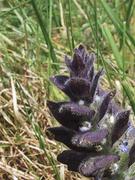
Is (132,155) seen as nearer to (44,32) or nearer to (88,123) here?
(88,123)

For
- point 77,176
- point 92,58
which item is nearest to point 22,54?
point 77,176

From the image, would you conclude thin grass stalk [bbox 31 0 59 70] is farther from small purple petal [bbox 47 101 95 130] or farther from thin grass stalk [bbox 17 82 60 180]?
small purple petal [bbox 47 101 95 130]

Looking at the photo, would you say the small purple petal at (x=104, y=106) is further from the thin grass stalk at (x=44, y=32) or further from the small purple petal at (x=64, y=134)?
the thin grass stalk at (x=44, y=32)

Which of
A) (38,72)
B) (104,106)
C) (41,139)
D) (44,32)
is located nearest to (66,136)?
(104,106)

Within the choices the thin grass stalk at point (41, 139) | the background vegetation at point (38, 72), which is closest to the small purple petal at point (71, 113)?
the background vegetation at point (38, 72)

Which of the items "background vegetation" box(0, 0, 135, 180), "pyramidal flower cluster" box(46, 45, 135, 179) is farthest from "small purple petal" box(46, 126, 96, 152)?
"background vegetation" box(0, 0, 135, 180)

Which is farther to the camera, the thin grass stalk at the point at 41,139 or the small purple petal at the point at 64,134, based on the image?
the thin grass stalk at the point at 41,139

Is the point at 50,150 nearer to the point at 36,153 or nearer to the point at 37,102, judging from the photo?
the point at 36,153

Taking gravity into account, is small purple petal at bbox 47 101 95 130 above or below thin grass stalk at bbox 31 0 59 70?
below
